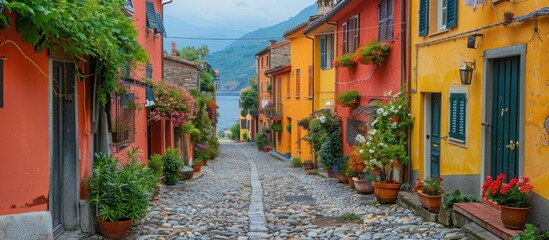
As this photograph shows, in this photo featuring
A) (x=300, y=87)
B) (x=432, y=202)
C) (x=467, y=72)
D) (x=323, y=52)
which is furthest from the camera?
(x=300, y=87)

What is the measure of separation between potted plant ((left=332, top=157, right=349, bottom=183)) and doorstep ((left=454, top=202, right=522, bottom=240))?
728 cm

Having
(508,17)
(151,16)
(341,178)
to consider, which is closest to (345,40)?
(341,178)

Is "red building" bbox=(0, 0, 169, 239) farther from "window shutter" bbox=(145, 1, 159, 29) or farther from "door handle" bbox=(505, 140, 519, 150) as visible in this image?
"window shutter" bbox=(145, 1, 159, 29)

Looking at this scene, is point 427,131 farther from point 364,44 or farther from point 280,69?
point 280,69

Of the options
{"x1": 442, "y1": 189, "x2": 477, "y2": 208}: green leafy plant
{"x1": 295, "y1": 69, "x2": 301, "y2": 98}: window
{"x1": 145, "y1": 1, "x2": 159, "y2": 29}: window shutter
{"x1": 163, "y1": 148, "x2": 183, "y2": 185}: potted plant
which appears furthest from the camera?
{"x1": 295, "y1": 69, "x2": 301, "y2": 98}: window

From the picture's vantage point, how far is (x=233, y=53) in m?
149

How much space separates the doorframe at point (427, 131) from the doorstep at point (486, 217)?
2.87 m

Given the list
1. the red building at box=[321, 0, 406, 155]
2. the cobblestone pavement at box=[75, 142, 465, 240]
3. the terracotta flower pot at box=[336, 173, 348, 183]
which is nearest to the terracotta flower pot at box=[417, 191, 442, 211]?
the cobblestone pavement at box=[75, 142, 465, 240]

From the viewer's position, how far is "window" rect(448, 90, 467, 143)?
28.2ft

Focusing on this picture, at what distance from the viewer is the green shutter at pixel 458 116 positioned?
8.59 m

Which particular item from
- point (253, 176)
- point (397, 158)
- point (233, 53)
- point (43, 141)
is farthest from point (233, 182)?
point (233, 53)

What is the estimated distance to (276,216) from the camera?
10375 mm

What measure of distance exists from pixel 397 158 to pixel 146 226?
5241mm

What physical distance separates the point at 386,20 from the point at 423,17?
8.53ft
